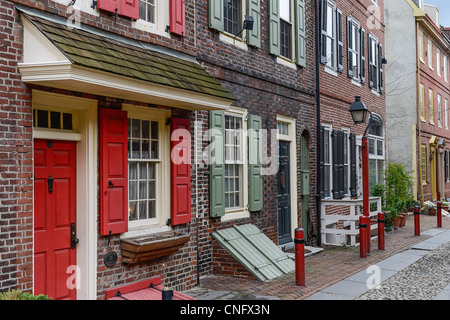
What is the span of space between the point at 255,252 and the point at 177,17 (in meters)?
4.30

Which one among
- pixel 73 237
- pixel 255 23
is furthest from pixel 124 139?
pixel 255 23

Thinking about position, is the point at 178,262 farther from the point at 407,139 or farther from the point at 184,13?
the point at 407,139

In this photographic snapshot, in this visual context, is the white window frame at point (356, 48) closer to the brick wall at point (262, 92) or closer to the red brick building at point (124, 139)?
the brick wall at point (262, 92)

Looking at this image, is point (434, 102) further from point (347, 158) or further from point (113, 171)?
point (113, 171)

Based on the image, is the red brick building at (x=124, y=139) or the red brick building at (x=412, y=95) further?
the red brick building at (x=412, y=95)

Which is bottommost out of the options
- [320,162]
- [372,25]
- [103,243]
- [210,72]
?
[103,243]

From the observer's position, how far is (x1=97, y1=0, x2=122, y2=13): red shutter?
22.0 feet

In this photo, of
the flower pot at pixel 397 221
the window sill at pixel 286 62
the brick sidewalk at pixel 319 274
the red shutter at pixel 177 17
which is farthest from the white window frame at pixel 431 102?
the red shutter at pixel 177 17

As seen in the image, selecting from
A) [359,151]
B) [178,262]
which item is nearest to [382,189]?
[359,151]

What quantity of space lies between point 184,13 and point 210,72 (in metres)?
1.22

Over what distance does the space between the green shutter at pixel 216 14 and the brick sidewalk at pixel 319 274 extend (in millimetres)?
4478

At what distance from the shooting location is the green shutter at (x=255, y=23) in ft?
33.8

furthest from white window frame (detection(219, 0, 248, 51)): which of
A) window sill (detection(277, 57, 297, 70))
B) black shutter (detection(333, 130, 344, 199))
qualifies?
black shutter (detection(333, 130, 344, 199))

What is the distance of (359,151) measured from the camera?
17062 mm
